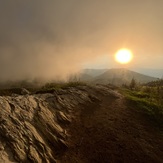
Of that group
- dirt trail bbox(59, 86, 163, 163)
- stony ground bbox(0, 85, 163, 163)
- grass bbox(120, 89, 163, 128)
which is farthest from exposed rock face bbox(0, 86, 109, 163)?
grass bbox(120, 89, 163, 128)

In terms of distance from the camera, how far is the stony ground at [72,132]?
59.7 feet

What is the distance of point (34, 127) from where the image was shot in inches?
810

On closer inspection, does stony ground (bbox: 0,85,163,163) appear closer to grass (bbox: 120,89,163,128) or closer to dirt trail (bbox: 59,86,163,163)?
dirt trail (bbox: 59,86,163,163)

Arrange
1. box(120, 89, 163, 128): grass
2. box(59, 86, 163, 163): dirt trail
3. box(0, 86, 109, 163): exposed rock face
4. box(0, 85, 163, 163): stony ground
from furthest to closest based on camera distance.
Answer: box(120, 89, 163, 128): grass, box(59, 86, 163, 163): dirt trail, box(0, 85, 163, 163): stony ground, box(0, 86, 109, 163): exposed rock face

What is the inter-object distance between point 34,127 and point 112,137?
6.94 meters

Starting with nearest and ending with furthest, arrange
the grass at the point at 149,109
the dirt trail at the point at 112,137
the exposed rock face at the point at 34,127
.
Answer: the exposed rock face at the point at 34,127, the dirt trail at the point at 112,137, the grass at the point at 149,109

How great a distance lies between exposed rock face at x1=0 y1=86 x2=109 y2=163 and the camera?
17.3m

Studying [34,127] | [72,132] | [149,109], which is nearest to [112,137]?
[72,132]

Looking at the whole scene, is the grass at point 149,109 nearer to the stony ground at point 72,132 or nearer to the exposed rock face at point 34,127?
the stony ground at point 72,132

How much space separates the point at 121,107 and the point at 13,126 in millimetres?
13614

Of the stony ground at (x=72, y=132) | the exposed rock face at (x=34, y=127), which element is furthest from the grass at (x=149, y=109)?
the exposed rock face at (x=34, y=127)

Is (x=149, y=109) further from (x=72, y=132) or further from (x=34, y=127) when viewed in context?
(x=34, y=127)

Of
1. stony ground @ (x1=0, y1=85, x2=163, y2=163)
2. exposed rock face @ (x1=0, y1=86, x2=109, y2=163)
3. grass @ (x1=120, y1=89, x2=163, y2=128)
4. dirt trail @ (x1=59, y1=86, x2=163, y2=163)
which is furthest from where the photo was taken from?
grass @ (x1=120, y1=89, x2=163, y2=128)

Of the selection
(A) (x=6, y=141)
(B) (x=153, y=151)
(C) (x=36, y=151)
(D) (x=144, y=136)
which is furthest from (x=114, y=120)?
(A) (x=6, y=141)
